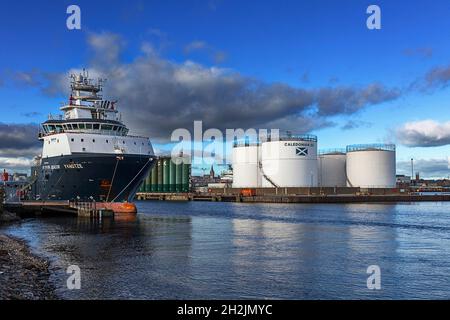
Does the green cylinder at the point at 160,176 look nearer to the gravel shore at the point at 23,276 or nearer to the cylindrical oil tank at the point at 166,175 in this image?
the cylindrical oil tank at the point at 166,175

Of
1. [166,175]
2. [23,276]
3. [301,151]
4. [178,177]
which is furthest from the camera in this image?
[166,175]

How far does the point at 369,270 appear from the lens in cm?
1933

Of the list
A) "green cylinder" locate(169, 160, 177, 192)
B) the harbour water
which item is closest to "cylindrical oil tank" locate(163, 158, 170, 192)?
"green cylinder" locate(169, 160, 177, 192)

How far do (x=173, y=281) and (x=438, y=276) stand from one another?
10.4m

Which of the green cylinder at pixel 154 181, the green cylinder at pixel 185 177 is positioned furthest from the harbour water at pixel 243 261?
the green cylinder at pixel 154 181

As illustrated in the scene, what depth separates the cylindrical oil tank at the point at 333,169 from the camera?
108 metres

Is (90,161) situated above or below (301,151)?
below

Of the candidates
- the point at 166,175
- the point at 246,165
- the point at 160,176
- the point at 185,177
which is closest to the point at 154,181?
the point at 160,176

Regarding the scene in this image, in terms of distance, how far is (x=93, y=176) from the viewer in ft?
147

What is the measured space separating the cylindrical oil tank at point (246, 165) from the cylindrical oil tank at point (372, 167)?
21096 millimetres

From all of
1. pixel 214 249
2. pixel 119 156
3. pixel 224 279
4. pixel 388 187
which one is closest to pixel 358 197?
pixel 388 187

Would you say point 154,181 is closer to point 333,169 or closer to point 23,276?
point 333,169

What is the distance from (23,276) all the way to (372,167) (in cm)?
9429
